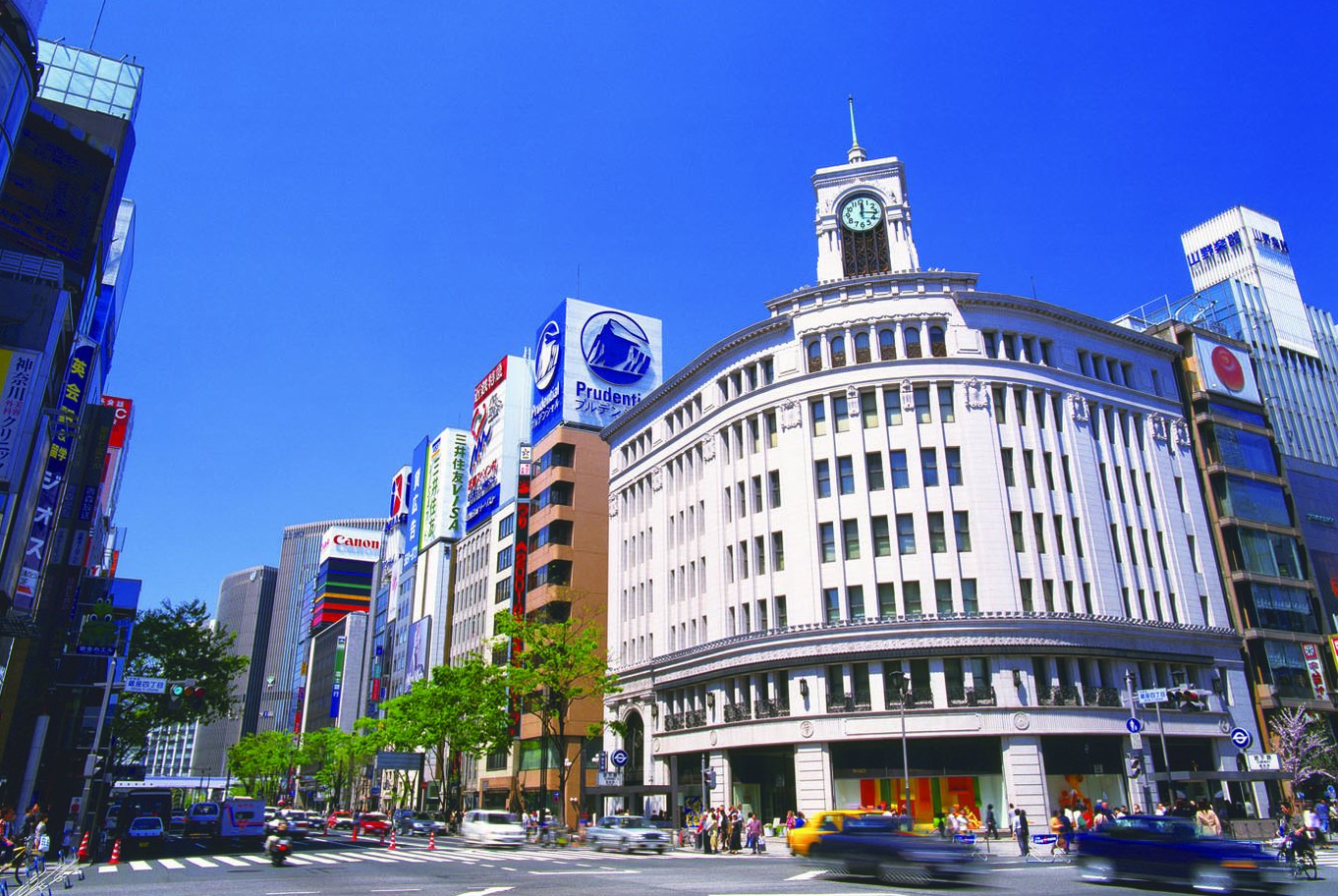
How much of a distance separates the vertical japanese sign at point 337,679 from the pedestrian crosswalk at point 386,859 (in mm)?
103610

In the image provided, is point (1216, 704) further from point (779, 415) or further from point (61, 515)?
→ point (61, 515)

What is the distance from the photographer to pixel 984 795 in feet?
133

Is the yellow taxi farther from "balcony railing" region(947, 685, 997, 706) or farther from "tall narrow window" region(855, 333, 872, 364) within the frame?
"tall narrow window" region(855, 333, 872, 364)

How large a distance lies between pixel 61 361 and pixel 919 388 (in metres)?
42.0

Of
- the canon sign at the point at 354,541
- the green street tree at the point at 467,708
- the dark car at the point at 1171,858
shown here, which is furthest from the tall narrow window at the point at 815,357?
the canon sign at the point at 354,541

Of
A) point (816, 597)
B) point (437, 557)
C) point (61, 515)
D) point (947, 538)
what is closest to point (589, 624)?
point (816, 597)

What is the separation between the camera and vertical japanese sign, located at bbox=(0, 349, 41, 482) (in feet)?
99.3

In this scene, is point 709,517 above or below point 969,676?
above

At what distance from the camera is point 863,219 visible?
2249 inches

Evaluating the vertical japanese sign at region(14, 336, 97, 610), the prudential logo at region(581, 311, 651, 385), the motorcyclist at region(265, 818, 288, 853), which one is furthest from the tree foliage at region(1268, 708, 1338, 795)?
the vertical japanese sign at region(14, 336, 97, 610)

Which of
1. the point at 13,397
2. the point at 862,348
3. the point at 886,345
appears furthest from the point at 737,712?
the point at 13,397

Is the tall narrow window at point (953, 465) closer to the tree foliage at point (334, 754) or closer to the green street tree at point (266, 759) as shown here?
the tree foliage at point (334, 754)

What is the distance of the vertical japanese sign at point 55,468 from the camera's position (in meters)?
36.3

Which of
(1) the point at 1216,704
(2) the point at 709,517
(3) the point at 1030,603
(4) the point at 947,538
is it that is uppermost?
(2) the point at 709,517
